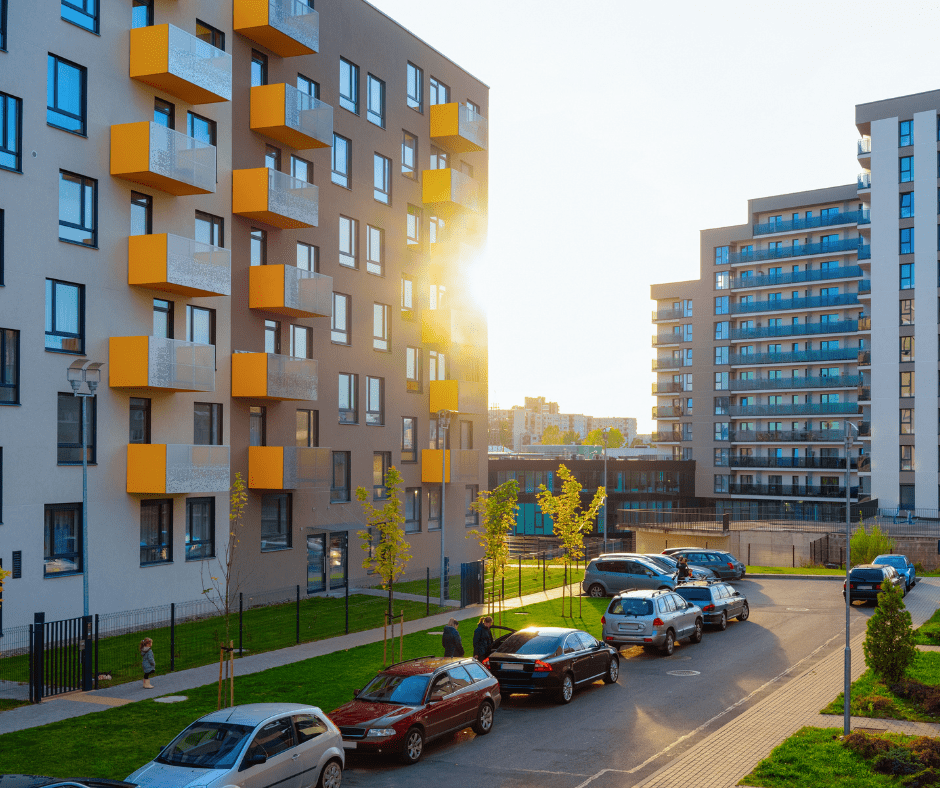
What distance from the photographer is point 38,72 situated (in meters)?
24.6

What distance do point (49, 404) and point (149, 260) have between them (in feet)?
17.0

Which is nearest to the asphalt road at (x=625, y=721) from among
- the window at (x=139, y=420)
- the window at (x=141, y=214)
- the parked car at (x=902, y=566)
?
the parked car at (x=902, y=566)

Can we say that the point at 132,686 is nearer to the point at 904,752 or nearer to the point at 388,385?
the point at 904,752

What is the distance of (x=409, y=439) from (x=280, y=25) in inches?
711

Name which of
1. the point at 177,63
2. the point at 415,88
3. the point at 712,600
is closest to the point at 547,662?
the point at 712,600

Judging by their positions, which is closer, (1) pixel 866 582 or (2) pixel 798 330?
(1) pixel 866 582

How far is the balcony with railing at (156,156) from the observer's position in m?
26.5

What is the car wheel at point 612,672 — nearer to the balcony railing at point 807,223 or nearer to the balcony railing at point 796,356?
the balcony railing at point 796,356

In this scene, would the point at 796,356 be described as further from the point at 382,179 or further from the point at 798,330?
the point at 382,179

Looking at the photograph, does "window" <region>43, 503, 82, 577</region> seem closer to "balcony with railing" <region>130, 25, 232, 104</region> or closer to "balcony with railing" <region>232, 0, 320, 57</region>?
"balcony with railing" <region>130, 25, 232, 104</region>

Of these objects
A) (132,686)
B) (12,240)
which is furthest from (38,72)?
(132,686)

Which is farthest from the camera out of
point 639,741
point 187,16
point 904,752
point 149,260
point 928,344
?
point 928,344

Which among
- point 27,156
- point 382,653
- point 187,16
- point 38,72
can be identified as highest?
point 187,16

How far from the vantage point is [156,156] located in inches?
1048
